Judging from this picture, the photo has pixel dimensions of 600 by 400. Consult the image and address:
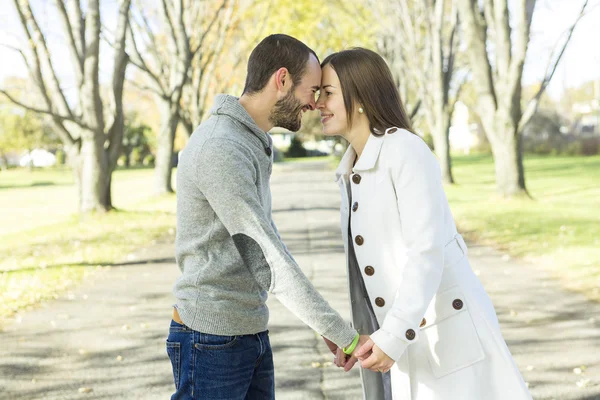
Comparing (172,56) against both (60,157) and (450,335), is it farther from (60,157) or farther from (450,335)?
(60,157)

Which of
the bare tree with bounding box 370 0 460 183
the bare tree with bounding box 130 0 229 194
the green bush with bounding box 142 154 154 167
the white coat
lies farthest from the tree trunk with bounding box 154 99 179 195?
the green bush with bounding box 142 154 154 167

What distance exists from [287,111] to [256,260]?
0.59m

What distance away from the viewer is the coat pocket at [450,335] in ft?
9.32

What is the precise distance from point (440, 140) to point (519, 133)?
8192mm

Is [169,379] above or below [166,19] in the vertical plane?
below

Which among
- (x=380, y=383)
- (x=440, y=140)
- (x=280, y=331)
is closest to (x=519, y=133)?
(x=440, y=140)

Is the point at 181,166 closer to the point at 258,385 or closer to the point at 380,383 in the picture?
the point at 258,385

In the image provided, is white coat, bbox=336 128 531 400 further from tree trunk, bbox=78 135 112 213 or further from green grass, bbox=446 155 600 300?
tree trunk, bbox=78 135 112 213

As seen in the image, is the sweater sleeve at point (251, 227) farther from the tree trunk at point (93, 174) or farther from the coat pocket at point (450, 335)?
the tree trunk at point (93, 174)

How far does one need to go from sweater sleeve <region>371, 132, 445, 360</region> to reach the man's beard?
434mm

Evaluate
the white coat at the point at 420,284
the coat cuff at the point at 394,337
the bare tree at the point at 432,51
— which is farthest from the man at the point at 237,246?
the bare tree at the point at 432,51

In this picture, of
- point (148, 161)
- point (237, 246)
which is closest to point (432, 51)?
point (237, 246)

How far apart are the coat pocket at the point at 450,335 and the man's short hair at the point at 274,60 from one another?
0.98 metres

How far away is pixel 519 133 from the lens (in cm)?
1781
